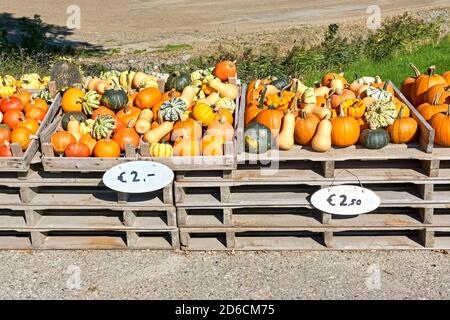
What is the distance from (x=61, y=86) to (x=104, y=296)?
2.54 meters

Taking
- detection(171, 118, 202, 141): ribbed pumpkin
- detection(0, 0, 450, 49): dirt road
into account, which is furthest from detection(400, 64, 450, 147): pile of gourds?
detection(0, 0, 450, 49): dirt road

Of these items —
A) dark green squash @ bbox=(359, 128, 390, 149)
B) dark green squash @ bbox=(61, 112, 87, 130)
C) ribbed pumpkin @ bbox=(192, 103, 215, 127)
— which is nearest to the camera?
dark green squash @ bbox=(359, 128, 390, 149)

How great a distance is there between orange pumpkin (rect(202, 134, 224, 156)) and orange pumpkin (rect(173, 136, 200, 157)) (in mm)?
66

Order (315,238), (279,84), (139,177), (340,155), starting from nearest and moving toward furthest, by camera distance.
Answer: (139,177) < (340,155) < (315,238) < (279,84)

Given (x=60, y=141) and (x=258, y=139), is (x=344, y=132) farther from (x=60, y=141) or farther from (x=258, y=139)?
(x=60, y=141)

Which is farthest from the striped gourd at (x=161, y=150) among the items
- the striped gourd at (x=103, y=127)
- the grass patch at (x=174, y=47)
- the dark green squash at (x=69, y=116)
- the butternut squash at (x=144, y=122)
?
the grass patch at (x=174, y=47)

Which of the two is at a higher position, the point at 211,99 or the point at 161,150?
the point at 211,99

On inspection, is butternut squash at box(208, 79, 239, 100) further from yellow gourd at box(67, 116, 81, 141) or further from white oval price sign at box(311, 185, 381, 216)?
white oval price sign at box(311, 185, 381, 216)

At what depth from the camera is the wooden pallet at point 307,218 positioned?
5.51m

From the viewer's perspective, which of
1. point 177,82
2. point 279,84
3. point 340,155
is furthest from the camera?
point 279,84

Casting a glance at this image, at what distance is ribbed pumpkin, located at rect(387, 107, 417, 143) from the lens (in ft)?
17.9

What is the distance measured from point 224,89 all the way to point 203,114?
1.90 feet

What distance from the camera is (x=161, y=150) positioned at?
17.7ft

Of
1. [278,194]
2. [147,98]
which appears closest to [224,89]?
[147,98]
